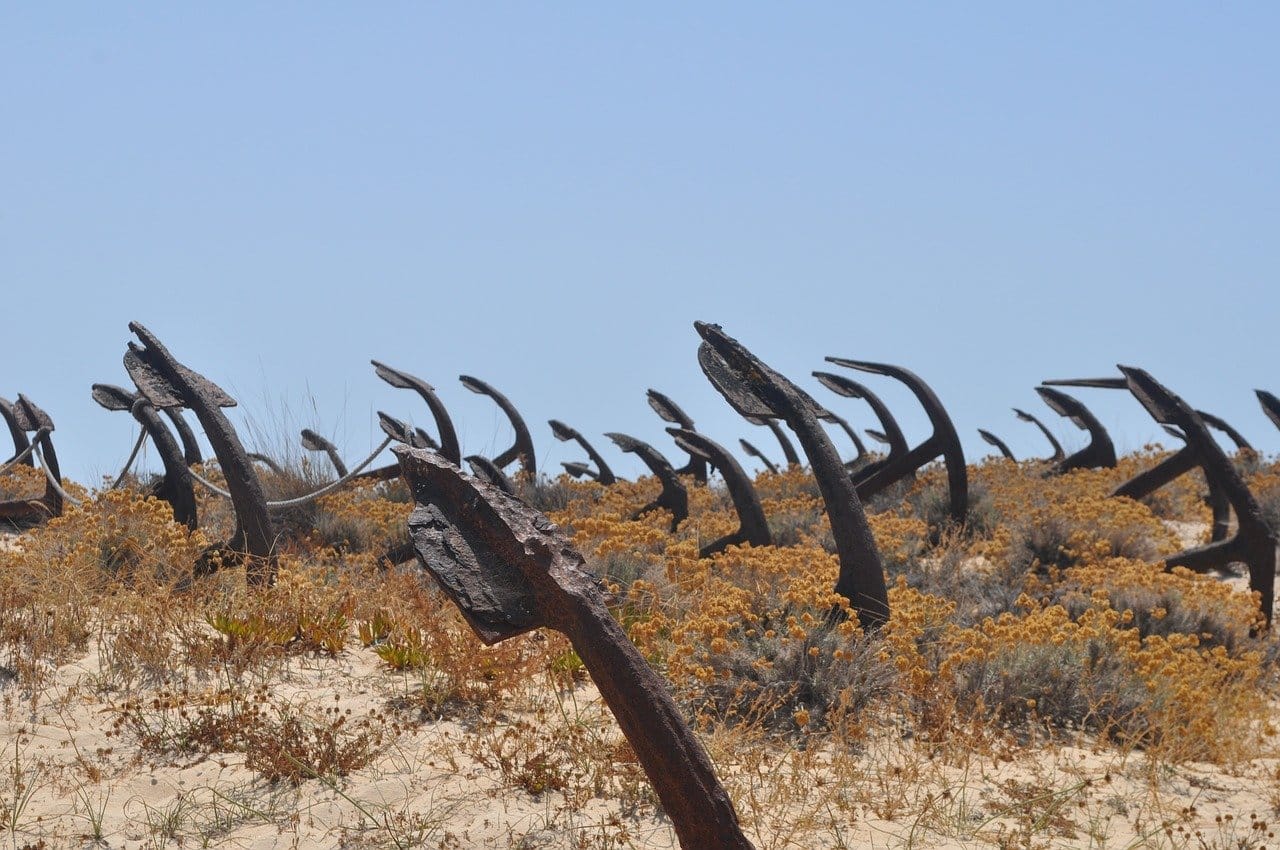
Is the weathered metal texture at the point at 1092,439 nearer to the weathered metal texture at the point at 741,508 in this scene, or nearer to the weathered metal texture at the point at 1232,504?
the weathered metal texture at the point at 1232,504

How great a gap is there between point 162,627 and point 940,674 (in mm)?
3520

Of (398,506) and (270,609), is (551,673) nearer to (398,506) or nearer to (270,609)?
(270,609)

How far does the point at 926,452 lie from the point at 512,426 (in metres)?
5.73

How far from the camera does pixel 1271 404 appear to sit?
11133mm

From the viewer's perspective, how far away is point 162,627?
17.7ft

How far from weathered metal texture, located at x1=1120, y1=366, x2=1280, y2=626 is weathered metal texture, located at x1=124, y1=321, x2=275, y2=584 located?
581cm

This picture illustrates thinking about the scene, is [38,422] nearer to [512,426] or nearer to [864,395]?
[512,426]

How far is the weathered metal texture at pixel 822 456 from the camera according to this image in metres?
5.81

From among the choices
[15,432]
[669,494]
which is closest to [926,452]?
[669,494]

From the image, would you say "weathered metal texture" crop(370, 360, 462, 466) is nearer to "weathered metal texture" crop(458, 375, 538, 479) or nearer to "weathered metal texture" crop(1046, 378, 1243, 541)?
"weathered metal texture" crop(458, 375, 538, 479)

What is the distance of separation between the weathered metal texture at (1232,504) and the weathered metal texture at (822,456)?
282 centimetres

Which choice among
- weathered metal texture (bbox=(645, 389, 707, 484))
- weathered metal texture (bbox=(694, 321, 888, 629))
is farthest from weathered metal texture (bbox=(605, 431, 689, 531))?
weathered metal texture (bbox=(694, 321, 888, 629))

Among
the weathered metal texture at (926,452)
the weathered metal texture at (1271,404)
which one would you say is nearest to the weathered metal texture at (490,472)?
the weathered metal texture at (926,452)

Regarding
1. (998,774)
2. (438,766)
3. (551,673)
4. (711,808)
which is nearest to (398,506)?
(551,673)
